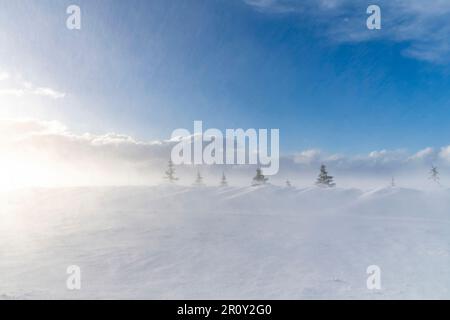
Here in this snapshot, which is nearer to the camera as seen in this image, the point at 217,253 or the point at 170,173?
the point at 217,253

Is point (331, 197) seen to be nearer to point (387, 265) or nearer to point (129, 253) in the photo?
point (387, 265)

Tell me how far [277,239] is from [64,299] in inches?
278

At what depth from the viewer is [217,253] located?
10.2 m

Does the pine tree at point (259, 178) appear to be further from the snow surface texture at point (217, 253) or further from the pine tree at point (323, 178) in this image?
the snow surface texture at point (217, 253)

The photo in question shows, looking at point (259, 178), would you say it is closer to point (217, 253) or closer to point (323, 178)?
point (323, 178)

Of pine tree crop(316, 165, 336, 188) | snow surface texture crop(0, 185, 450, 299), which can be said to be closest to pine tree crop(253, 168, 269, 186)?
pine tree crop(316, 165, 336, 188)

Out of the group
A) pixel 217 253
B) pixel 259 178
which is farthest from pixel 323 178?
pixel 217 253

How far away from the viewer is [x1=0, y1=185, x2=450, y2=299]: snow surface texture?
8000 millimetres

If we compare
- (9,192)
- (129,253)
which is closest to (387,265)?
(129,253)

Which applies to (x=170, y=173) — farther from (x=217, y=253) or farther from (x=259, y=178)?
(x=217, y=253)

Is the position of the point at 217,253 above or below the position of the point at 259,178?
below

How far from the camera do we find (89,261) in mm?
9617

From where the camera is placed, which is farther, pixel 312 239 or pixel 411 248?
pixel 312 239
